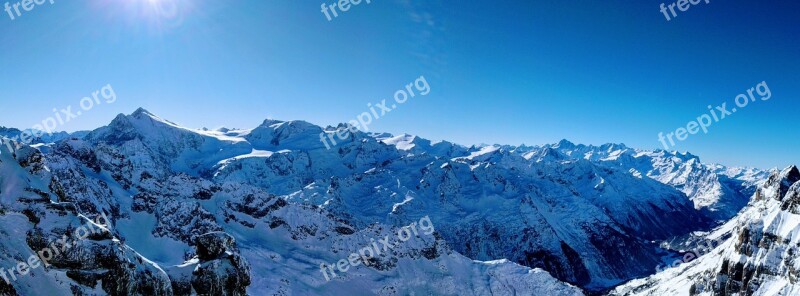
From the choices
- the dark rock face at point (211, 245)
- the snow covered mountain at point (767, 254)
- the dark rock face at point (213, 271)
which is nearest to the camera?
the dark rock face at point (213, 271)

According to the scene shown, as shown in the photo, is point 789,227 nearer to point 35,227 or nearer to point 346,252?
point 346,252

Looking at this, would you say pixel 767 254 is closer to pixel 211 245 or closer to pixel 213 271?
pixel 213 271

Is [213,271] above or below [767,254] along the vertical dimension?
above

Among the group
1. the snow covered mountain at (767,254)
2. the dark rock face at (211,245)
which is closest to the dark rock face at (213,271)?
the dark rock face at (211,245)

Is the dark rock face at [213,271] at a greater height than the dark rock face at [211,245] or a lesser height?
lesser

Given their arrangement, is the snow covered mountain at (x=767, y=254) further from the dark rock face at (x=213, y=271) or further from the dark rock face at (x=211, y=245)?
the dark rock face at (x=211, y=245)

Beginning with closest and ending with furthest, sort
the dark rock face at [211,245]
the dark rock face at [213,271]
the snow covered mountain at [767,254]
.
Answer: the dark rock face at [213,271], the dark rock face at [211,245], the snow covered mountain at [767,254]

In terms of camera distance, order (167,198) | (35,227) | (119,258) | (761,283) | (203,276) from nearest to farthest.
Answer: (35,227) → (119,258) → (203,276) → (167,198) → (761,283)

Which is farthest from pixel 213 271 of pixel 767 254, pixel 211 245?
pixel 767 254

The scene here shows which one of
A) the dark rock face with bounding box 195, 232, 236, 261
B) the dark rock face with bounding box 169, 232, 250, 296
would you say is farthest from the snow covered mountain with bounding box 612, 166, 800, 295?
the dark rock face with bounding box 195, 232, 236, 261

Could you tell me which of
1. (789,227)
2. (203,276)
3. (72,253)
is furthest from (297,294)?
(789,227)

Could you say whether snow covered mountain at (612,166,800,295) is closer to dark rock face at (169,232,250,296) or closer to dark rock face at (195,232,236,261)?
dark rock face at (169,232,250,296)
